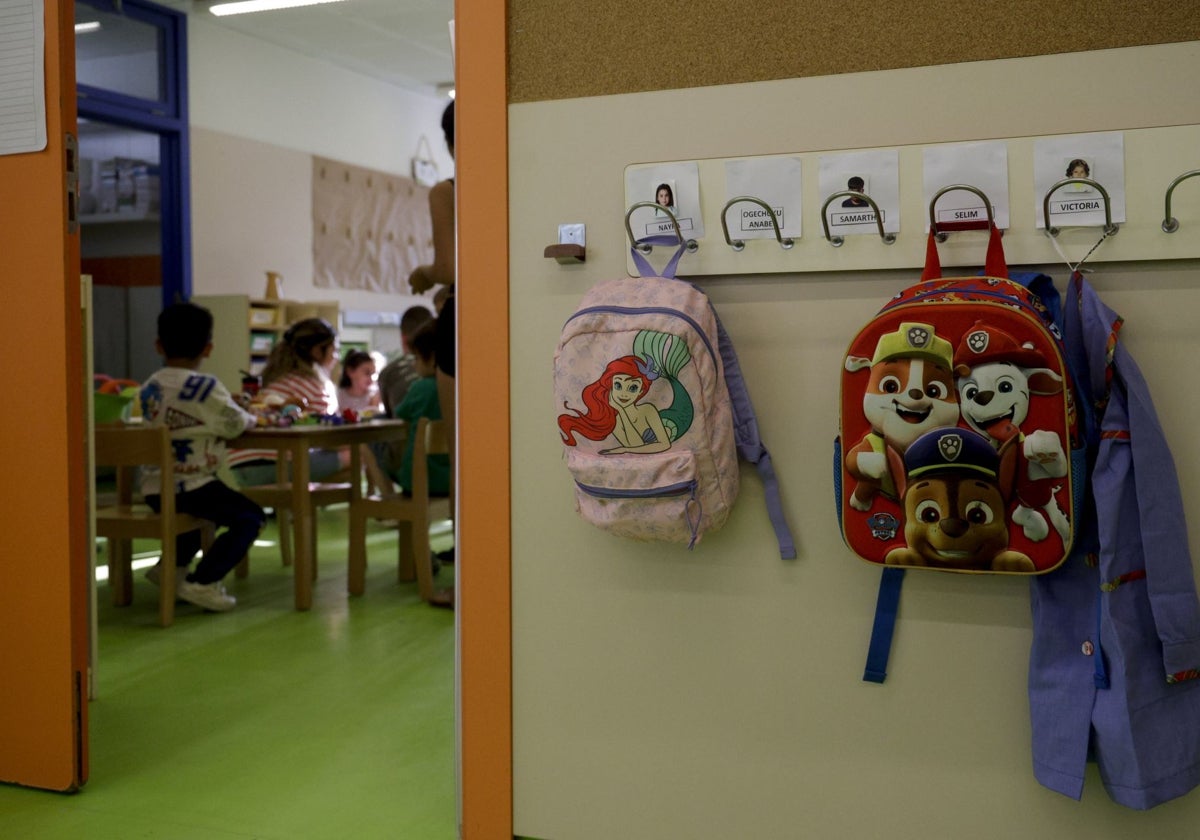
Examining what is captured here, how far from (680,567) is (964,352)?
58 cm

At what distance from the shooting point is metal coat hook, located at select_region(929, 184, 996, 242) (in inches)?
57.8

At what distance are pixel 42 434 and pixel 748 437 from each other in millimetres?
1439

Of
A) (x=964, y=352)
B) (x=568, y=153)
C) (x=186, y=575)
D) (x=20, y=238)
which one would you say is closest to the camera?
(x=964, y=352)

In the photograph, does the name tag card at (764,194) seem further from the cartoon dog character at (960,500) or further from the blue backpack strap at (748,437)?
the cartoon dog character at (960,500)

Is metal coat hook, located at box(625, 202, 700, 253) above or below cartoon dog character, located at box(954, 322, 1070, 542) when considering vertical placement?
above

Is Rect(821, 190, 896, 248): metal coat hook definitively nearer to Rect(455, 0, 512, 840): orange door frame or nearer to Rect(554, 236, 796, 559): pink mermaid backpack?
Rect(554, 236, 796, 559): pink mermaid backpack

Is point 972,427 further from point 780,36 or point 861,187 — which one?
point 780,36

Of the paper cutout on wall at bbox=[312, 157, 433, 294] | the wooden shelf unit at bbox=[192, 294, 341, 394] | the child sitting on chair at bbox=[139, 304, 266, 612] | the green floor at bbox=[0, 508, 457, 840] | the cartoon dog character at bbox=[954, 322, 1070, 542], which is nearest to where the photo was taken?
the cartoon dog character at bbox=[954, 322, 1070, 542]

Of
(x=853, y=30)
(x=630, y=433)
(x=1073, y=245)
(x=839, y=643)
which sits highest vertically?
(x=853, y=30)

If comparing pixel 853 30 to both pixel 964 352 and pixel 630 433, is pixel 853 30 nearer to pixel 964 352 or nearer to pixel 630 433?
pixel 964 352

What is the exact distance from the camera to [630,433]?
155cm

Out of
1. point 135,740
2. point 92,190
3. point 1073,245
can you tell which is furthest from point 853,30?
point 92,190

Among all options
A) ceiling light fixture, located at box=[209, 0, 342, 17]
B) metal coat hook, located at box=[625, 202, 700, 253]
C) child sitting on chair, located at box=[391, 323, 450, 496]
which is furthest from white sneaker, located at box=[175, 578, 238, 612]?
ceiling light fixture, located at box=[209, 0, 342, 17]

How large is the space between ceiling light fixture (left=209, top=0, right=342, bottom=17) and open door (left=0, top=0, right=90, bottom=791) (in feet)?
16.0
